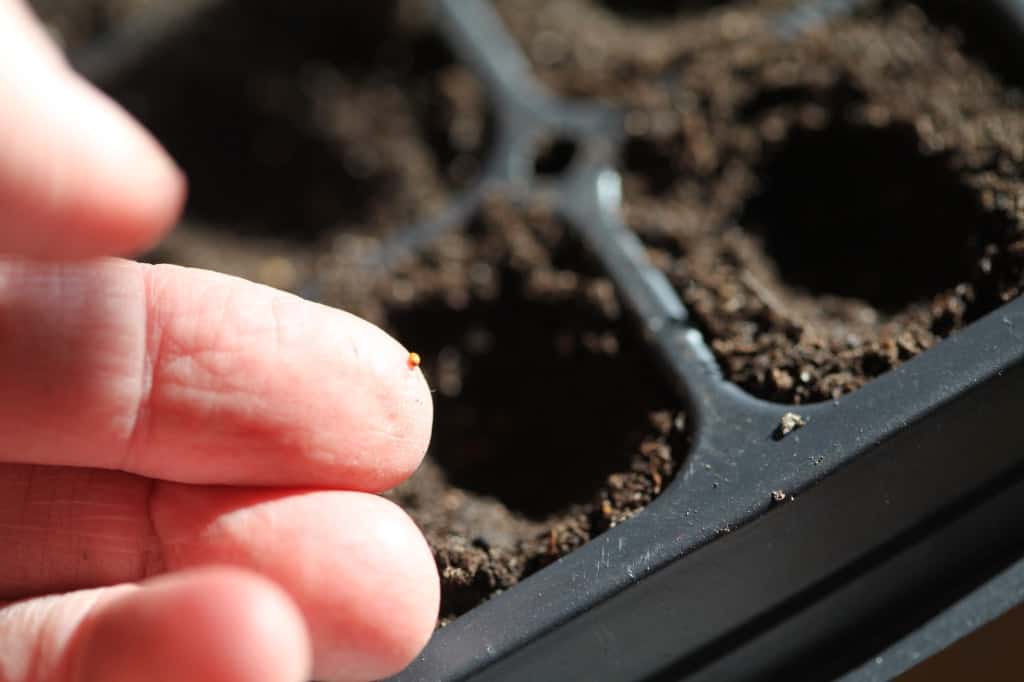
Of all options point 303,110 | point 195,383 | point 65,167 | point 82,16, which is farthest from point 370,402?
point 82,16

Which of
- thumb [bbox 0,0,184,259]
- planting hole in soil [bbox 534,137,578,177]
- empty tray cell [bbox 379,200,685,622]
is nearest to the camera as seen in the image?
thumb [bbox 0,0,184,259]

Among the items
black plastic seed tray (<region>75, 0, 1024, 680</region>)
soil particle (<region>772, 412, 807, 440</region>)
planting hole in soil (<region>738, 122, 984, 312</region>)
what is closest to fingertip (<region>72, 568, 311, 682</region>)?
black plastic seed tray (<region>75, 0, 1024, 680</region>)

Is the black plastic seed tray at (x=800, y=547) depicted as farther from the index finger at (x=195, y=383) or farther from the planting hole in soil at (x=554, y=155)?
the planting hole in soil at (x=554, y=155)

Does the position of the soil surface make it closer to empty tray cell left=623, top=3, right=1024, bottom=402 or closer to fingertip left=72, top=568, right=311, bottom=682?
empty tray cell left=623, top=3, right=1024, bottom=402

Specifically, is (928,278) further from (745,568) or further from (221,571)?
(221,571)

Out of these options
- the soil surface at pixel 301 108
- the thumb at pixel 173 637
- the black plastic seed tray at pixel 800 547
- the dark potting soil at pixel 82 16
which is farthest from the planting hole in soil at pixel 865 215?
the dark potting soil at pixel 82 16
